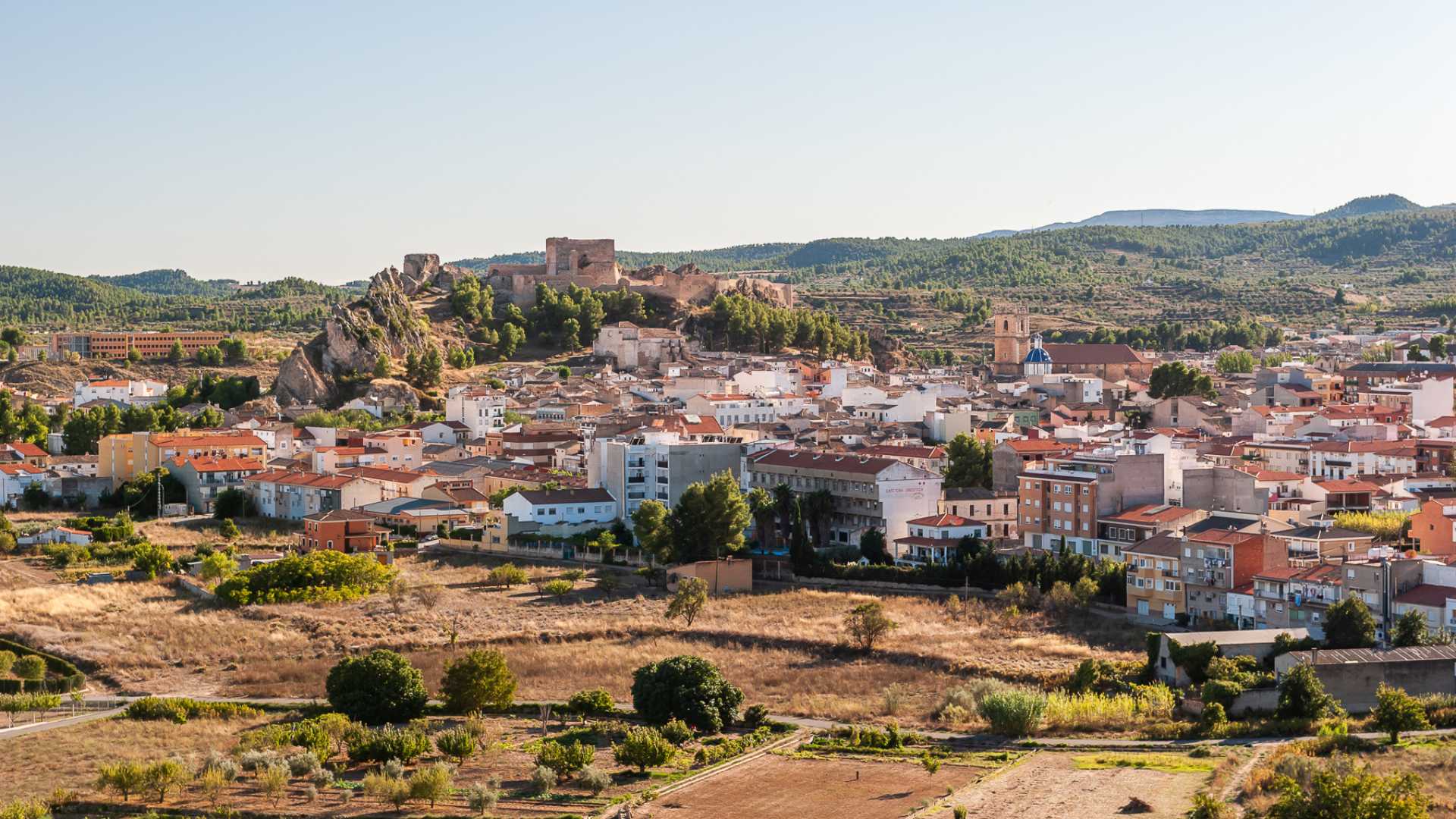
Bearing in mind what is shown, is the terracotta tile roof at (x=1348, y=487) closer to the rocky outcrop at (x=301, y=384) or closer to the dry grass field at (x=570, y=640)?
the dry grass field at (x=570, y=640)

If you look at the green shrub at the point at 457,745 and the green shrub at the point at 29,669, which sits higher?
the green shrub at the point at 29,669

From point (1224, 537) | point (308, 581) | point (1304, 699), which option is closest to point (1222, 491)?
point (1224, 537)

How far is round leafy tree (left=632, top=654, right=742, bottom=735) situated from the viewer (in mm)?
29516

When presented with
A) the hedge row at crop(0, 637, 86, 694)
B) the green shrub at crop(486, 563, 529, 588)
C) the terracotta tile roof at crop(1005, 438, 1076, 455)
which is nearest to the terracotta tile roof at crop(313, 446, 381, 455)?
the green shrub at crop(486, 563, 529, 588)

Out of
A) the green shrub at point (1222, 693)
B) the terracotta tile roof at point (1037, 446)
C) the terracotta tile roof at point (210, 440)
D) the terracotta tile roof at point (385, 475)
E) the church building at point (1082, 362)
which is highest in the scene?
the church building at point (1082, 362)

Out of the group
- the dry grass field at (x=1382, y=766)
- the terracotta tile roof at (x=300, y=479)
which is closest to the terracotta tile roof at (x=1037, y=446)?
the terracotta tile roof at (x=300, y=479)

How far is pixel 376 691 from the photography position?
29.9m

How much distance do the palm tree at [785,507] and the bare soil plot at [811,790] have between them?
63.5ft

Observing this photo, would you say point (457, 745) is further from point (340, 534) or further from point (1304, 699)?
point (340, 534)

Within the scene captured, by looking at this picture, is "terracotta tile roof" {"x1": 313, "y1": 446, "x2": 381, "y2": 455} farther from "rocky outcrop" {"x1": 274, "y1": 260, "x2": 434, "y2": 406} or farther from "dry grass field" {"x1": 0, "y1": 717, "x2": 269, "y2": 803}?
"dry grass field" {"x1": 0, "y1": 717, "x2": 269, "y2": 803}

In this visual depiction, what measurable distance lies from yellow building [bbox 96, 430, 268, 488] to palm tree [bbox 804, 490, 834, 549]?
2174 cm

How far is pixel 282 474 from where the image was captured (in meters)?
55.6

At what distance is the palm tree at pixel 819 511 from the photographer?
4638 centimetres

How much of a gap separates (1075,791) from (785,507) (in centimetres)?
2236
